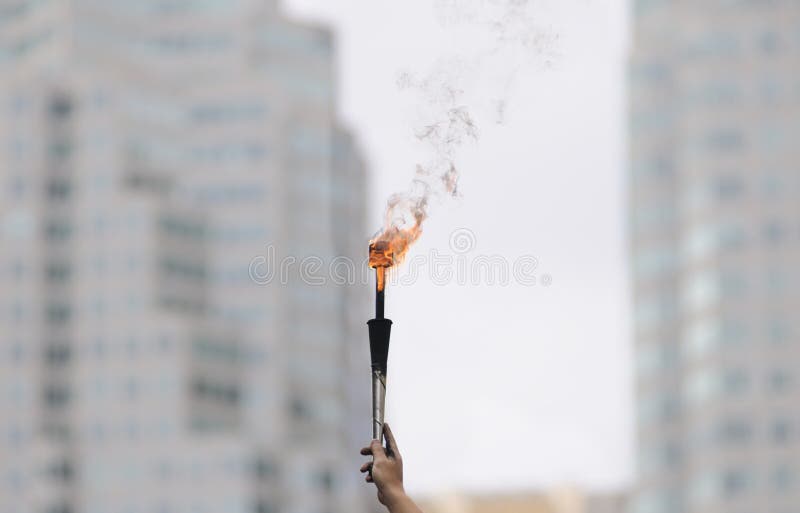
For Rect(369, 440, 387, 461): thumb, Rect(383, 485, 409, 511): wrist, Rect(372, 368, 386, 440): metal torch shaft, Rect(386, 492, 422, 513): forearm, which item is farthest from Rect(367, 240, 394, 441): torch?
Rect(386, 492, 422, 513): forearm

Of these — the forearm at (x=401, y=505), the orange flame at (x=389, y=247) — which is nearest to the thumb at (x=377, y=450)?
the forearm at (x=401, y=505)

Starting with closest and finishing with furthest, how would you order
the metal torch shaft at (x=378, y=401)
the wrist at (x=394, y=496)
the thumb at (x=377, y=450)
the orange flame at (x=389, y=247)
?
1. the wrist at (x=394, y=496)
2. the thumb at (x=377, y=450)
3. the metal torch shaft at (x=378, y=401)
4. the orange flame at (x=389, y=247)

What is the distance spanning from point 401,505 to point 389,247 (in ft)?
13.5

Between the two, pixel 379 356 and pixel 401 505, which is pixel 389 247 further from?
pixel 401 505

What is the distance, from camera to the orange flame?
22.5 metres

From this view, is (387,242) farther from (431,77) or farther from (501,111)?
(501,111)

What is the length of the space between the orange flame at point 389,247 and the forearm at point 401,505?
3.13 metres

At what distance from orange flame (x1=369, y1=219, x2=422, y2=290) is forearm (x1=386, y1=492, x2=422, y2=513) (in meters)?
3.13

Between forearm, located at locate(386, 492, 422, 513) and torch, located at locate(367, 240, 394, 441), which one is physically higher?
torch, located at locate(367, 240, 394, 441)

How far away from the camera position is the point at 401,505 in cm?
1925

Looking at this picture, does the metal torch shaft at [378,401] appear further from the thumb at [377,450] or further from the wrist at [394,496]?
the wrist at [394,496]

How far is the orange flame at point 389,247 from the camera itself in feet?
73.9

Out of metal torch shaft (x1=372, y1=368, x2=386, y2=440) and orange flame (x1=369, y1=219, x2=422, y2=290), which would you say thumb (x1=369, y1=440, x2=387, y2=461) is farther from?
orange flame (x1=369, y1=219, x2=422, y2=290)

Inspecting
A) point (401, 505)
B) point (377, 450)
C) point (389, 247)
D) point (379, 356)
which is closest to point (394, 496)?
point (401, 505)
